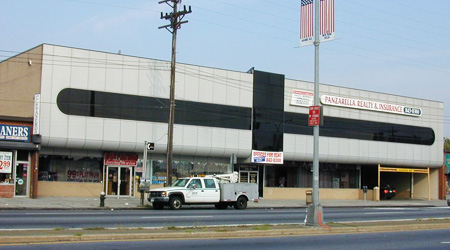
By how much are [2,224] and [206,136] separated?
70.7ft

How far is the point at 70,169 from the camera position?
3328 centimetres

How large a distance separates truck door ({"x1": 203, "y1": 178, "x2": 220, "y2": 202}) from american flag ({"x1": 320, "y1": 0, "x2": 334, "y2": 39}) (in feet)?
41.2

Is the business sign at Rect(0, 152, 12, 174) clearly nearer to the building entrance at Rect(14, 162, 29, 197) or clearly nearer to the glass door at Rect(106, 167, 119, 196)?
the building entrance at Rect(14, 162, 29, 197)

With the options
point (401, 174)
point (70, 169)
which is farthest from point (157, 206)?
point (401, 174)

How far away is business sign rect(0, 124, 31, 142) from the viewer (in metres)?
29.4

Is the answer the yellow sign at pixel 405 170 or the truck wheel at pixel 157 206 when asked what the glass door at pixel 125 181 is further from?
the yellow sign at pixel 405 170

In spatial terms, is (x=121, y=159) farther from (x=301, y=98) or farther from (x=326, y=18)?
(x=326, y=18)

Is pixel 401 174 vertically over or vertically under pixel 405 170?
under

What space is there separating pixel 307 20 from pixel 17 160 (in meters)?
19.6

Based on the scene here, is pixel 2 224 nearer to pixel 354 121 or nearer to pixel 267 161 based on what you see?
pixel 267 161

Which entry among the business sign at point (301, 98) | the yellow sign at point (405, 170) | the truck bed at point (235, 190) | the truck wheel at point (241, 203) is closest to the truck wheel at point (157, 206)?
the truck bed at point (235, 190)

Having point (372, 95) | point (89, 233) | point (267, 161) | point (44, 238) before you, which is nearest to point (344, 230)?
point (89, 233)

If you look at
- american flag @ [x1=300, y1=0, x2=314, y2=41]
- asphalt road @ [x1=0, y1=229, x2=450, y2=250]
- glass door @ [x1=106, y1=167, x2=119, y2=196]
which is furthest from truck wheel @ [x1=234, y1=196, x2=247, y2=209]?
american flag @ [x1=300, y1=0, x2=314, y2=41]

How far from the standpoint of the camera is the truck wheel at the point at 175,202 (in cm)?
2712
